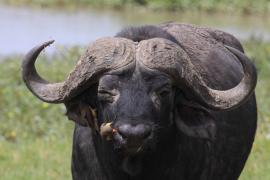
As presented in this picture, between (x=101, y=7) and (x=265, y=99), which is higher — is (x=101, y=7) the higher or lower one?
the lower one

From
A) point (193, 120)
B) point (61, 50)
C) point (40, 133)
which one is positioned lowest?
point (61, 50)

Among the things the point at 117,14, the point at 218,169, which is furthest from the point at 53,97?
the point at 117,14

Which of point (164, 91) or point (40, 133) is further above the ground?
point (164, 91)

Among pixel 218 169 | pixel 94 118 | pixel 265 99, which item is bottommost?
pixel 265 99

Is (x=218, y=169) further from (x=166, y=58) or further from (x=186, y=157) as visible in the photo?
(x=166, y=58)

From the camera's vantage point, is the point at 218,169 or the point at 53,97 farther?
the point at 218,169

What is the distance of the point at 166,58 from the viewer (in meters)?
4.02

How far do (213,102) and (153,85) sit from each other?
45cm

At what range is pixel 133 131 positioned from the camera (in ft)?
12.1

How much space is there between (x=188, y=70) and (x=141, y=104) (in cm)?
44

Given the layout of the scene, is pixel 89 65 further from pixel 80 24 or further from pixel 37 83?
pixel 80 24

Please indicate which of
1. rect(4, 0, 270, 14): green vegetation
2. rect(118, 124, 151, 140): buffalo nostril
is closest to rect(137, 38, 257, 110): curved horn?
rect(118, 124, 151, 140): buffalo nostril

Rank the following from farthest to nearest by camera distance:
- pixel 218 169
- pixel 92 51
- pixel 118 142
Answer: pixel 218 169 → pixel 92 51 → pixel 118 142

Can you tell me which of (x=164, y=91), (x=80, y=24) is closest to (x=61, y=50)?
(x=80, y=24)
